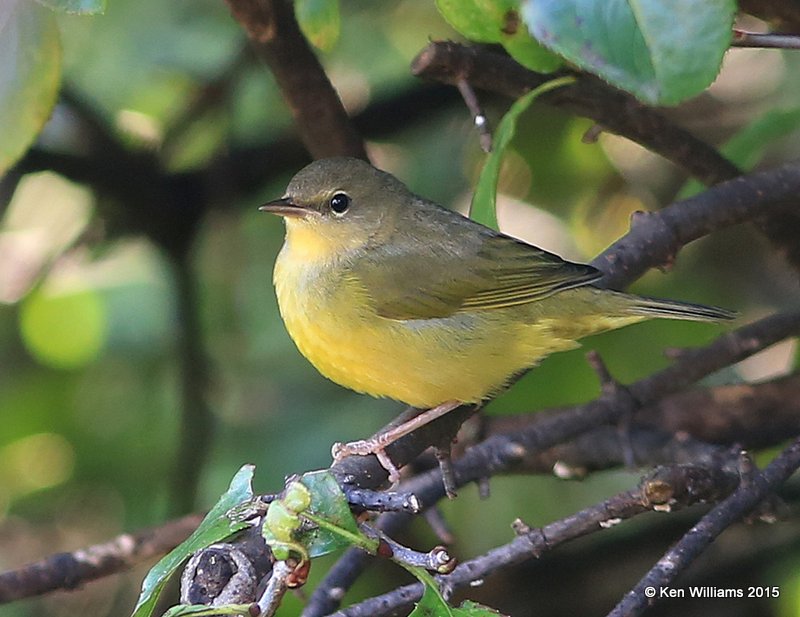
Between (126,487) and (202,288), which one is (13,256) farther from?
(126,487)

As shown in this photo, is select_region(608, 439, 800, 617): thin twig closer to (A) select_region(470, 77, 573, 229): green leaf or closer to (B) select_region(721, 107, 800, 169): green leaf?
(A) select_region(470, 77, 573, 229): green leaf

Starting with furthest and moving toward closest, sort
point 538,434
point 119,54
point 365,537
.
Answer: point 119,54 < point 538,434 < point 365,537

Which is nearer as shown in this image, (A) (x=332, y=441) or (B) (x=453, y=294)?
(B) (x=453, y=294)

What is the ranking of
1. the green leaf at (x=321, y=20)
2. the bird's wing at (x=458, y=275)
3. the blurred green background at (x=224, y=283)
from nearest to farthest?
the green leaf at (x=321, y=20) < the bird's wing at (x=458, y=275) < the blurred green background at (x=224, y=283)

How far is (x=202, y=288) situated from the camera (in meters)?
4.75

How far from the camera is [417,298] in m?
3.70

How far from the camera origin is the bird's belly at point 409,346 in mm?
3400

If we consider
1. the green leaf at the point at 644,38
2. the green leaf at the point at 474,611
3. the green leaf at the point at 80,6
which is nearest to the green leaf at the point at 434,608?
the green leaf at the point at 474,611

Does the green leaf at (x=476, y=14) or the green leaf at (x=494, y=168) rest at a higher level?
the green leaf at (x=476, y=14)

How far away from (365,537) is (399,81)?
3.29 meters

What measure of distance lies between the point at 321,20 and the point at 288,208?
126cm

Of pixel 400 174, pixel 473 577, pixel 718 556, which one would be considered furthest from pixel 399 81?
pixel 473 577

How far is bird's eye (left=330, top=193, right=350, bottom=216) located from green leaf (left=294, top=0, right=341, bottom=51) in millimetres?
1281

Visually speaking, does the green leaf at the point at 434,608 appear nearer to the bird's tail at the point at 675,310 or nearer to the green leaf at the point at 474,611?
the green leaf at the point at 474,611
